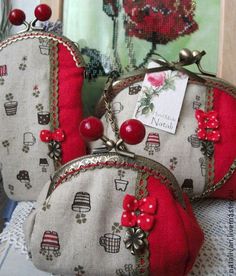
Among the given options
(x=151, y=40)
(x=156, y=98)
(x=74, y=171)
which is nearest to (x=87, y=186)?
(x=74, y=171)

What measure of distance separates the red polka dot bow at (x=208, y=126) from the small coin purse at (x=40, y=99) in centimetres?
17

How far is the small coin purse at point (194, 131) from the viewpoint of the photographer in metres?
0.55

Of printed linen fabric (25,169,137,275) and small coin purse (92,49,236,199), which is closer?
printed linen fabric (25,169,137,275)

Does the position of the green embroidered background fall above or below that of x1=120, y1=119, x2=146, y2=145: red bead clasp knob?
above

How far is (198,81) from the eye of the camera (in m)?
0.56

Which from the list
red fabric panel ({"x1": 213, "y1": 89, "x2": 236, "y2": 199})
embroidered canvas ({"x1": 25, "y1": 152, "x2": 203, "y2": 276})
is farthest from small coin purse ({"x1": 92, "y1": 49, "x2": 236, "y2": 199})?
embroidered canvas ({"x1": 25, "y1": 152, "x2": 203, "y2": 276})

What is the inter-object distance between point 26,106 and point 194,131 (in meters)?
0.24

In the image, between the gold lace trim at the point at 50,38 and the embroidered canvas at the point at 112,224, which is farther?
the gold lace trim at the point at 50,38

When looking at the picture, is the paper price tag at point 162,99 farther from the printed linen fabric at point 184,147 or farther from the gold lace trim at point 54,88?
the gold lace trim at point 54,88

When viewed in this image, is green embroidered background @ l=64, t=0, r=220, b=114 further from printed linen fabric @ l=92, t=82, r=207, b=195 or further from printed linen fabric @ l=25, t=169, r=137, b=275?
printed linen fabric @ l=25, t=169, r=137, b=275

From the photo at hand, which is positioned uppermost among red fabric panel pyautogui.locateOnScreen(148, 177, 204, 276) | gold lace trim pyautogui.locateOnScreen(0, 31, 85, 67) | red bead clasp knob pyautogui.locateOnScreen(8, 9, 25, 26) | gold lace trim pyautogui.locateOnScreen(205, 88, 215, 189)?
red bead clasp knob pyautogui.locateOnScreen(8, 9, 25, 26)

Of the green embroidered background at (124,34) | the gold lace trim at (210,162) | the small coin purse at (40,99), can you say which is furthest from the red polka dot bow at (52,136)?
the gold lace trim at (210,162)

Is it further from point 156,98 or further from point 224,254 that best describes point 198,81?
point 224,254

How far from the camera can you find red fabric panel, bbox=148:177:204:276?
420 millimetres
